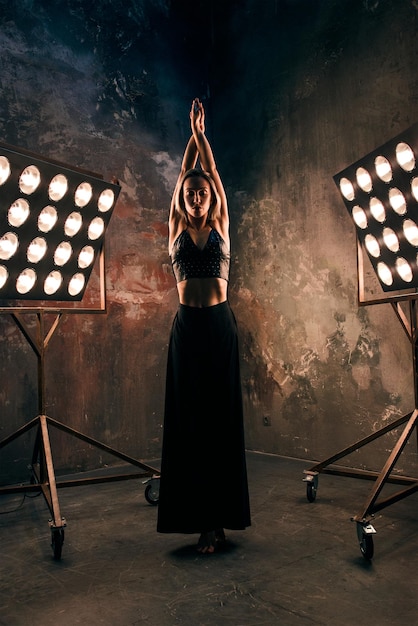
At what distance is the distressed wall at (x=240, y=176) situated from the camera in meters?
3.90

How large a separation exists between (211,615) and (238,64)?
4.47 meters

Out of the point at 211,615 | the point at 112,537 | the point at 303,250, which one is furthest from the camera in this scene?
the point at 303,250

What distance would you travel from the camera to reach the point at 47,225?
110 inches

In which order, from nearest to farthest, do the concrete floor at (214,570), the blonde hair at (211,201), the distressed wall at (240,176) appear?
1. the concrete floor at (214,570)
2. the blonde hair at (211,201)
3. the distressed wall at (240,176)

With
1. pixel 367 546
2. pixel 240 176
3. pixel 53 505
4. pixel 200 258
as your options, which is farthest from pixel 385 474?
pixel 240 176

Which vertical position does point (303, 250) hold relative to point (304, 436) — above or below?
above

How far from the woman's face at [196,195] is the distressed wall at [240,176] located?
184 centimetres

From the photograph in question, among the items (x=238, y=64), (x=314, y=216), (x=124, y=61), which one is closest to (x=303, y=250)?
(x=314, y=216)

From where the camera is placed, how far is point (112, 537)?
109 inches

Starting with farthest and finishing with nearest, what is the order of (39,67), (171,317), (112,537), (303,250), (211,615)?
(171,317) → (303,250) → (39,67) → (112,537) → (211,615)

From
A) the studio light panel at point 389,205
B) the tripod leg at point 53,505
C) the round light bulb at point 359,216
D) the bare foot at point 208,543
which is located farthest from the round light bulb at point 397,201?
the tripod leg at point 53,505

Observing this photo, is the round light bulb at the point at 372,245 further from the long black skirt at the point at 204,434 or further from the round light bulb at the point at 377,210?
the long black skirt at the point at 204,434

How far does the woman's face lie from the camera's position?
2.54 metres

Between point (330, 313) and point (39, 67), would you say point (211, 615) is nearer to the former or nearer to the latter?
point (330, 313)
